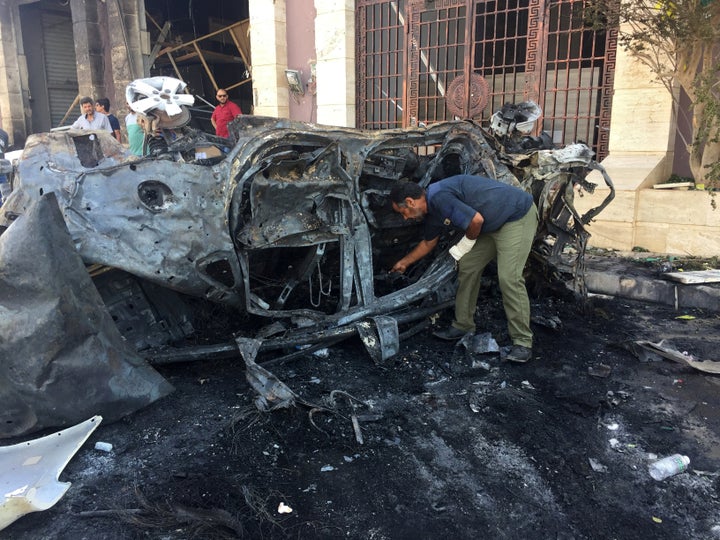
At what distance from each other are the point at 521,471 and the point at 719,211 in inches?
209

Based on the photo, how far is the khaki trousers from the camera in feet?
13.7

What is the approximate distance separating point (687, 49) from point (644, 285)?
2972 mm

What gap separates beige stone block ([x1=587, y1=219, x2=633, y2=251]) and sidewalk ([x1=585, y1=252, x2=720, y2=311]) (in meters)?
0.44

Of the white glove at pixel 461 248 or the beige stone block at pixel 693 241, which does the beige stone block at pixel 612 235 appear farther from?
the white glove at pixel 461 248

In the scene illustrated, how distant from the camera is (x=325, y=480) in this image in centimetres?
271

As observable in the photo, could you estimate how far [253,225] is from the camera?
3426 mm

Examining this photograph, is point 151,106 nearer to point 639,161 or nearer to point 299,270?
point 299,270

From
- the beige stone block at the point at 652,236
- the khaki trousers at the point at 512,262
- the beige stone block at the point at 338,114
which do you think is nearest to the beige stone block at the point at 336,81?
the beige stone block at the point at 338,114

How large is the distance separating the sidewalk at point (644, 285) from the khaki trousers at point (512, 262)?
226 cm

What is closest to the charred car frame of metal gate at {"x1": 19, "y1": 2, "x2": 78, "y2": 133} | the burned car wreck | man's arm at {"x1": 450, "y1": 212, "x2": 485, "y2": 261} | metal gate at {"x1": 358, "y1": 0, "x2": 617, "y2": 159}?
the burned car wreck

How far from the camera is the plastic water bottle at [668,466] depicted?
2.77 meters

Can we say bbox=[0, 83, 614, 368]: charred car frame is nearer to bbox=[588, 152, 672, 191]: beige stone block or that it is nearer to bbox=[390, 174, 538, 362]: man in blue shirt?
bbox=[390, 174, 538, 362]: man in blue shirt

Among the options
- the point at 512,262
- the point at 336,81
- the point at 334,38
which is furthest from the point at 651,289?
the point at 334,38

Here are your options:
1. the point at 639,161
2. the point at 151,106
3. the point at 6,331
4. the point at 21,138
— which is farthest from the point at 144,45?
the point at 6,331
